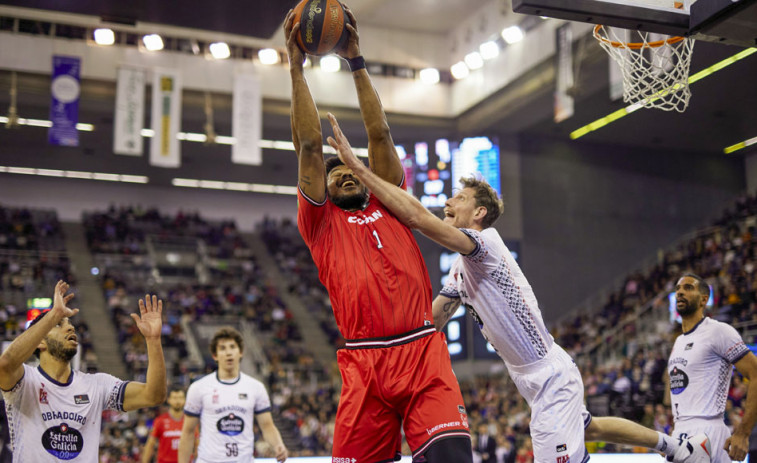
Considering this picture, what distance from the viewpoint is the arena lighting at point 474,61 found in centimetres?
2519

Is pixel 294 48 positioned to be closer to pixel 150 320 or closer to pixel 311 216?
pixel 311 216

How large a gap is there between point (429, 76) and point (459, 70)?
3.66 ft

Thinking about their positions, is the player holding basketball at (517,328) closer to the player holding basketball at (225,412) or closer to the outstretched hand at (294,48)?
the outstretched hand at (294,48)

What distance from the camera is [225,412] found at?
782 cm

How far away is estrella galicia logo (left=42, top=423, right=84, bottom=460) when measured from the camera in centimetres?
480

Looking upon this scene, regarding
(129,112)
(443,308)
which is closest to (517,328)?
(443,308)

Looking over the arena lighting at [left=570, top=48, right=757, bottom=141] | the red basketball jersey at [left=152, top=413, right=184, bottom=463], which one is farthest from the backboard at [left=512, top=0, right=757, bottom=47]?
the red basketball jersey at [left=152, top=413, right=184, bottom=463]

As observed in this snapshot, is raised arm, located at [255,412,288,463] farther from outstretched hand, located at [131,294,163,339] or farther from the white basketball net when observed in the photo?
the white basketball net

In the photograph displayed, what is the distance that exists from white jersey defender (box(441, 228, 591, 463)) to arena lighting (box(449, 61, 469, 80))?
21.8 m

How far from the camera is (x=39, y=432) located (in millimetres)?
4797

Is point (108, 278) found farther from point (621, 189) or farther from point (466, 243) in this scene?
point (466, 243)

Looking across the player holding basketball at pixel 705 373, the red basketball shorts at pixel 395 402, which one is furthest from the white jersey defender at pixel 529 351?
the player holding basketball at pixel 705 373

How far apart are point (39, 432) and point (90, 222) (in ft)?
91.7

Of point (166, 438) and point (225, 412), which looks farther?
point (166, 438)
